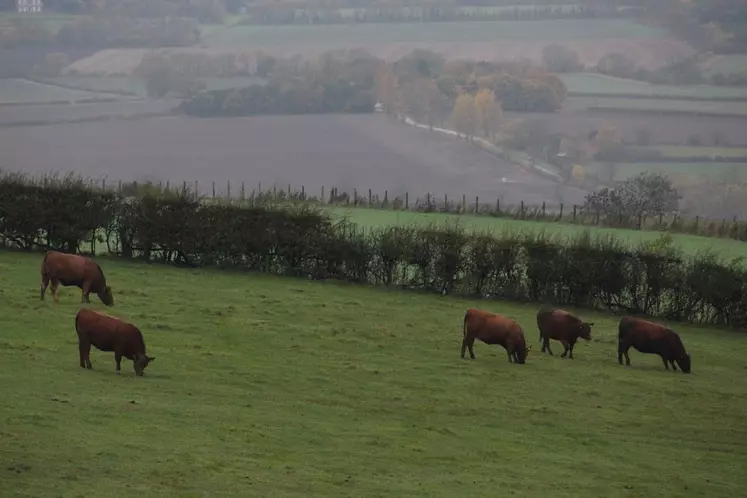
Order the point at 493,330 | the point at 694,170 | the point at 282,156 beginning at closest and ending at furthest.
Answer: the point at 493,330 < the point at 694,170 < the point at 282,156

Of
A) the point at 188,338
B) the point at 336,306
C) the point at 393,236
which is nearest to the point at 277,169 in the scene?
the point at 393,236

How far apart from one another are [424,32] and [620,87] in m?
11.3

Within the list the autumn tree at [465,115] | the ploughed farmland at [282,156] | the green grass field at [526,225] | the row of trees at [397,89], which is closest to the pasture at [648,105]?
the row of trees at [397,89]

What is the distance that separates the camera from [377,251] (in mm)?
28938

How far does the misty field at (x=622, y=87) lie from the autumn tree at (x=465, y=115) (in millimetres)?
4783

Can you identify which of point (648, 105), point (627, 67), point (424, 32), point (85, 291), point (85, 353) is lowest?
point (85, 353)

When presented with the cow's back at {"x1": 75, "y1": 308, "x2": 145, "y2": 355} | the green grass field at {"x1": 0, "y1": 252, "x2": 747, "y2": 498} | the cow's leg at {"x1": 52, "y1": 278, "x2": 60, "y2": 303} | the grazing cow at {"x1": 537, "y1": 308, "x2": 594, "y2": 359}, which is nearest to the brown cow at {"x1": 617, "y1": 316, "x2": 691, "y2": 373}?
the green grass field at {"x1": 0, "y1": 252, "x2": 747, "y2": 498}

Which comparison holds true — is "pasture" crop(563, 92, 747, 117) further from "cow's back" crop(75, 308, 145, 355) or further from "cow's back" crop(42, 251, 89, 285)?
"cow's back" crop(75, 308, 145, 355)

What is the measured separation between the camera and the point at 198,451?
13.7 meters

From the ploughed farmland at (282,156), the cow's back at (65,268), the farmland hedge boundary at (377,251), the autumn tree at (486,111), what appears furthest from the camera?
the autumn tree at (486,111)

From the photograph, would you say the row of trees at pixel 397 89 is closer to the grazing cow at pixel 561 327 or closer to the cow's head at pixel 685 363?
the grazing cow at pixel 561 327

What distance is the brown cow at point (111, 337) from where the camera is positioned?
16.9 metres

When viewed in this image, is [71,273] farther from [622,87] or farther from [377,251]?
[622,87]

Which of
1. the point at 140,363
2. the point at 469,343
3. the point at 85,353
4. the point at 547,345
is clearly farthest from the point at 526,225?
the point at 85,353
